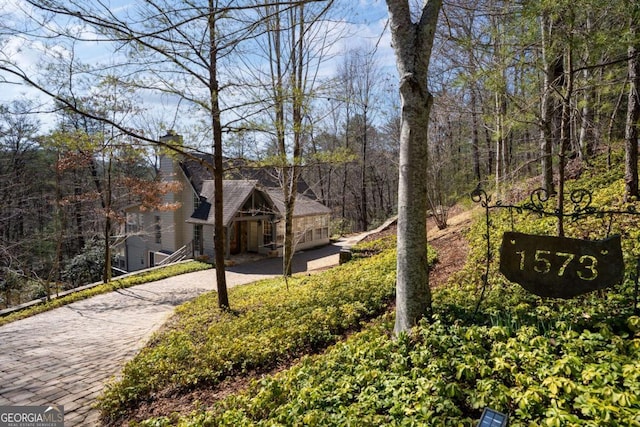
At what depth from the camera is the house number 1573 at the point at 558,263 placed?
311cm

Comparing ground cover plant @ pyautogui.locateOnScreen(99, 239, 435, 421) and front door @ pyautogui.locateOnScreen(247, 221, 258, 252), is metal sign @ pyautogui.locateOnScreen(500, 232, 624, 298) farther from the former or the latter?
front door @ pyautogui.locateOnScreen(247, 221, 258, 252)

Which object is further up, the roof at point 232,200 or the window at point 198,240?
the roof at point 232,200

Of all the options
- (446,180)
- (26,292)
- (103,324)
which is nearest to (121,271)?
(26,292)

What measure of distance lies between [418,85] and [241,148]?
17.4 feet

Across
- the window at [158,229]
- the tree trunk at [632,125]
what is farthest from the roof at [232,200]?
the tree trunk at [632,125]

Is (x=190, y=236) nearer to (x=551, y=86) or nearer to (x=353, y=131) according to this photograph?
(x=353, y=131)

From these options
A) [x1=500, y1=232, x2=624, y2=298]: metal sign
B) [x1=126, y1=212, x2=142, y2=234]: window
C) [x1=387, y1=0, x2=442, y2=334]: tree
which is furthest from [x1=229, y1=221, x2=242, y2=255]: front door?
[x1=500, y1=232, x2=624, y2=298]: metal sign

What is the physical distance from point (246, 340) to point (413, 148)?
336cm

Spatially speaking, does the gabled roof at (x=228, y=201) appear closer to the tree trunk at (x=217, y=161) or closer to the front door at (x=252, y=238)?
the front door at (x=252, y=238)

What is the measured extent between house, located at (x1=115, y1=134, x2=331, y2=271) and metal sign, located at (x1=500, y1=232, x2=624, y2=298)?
555 inches

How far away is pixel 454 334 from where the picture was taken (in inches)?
118

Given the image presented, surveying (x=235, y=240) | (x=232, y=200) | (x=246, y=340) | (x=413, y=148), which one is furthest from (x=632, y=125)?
(x=235, y=240)

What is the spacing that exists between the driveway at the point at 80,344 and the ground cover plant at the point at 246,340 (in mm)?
459

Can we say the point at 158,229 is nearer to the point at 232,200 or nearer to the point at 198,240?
the point at 198,240
